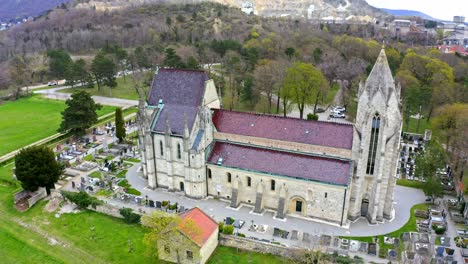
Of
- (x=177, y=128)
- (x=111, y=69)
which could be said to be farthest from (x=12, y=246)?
(x=111, y=69)

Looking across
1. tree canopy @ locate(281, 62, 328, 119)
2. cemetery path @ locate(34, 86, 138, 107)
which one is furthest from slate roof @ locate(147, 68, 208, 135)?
cemetery path @ locate(34, 86, 138, 107)

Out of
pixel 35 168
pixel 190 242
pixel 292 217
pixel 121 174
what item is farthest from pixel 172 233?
pixel 121 174

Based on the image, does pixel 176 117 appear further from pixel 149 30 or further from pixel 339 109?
pixel 149 30

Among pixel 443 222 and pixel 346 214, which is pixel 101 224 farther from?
pixel 443 222

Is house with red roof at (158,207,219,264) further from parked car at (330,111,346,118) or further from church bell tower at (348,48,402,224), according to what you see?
parked car at (330,111,346,118)

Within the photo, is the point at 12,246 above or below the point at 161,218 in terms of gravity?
below

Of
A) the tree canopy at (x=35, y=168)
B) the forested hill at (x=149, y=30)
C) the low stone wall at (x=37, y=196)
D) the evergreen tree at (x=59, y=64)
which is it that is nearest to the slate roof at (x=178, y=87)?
the tree canopy at (x=35, y=168)
